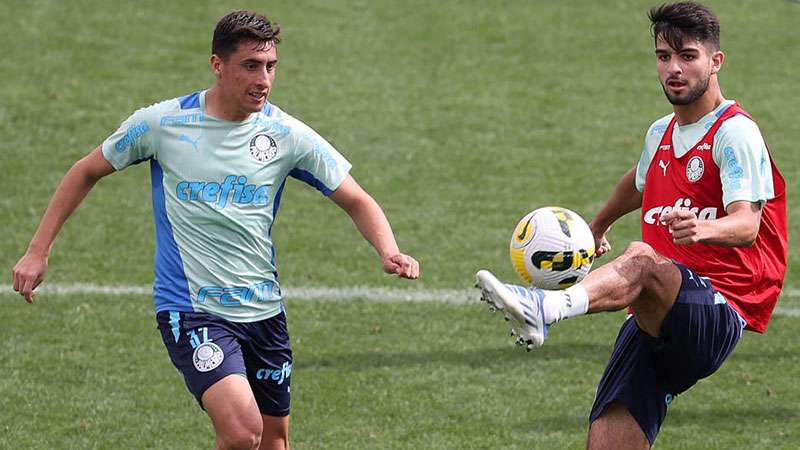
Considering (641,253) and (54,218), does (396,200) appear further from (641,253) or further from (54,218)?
(641,253)

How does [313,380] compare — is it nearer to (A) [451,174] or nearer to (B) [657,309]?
(B) [657,309]

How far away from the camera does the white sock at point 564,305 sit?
Answer: 581 cm

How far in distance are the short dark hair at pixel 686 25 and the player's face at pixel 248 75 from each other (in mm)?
1839

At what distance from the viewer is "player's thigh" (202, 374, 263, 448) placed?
625 cm

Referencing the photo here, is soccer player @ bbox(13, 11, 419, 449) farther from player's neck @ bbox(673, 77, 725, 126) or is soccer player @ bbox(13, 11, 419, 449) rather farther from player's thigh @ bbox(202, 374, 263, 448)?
player's neck @ bbox(673, 77, 725, 126)

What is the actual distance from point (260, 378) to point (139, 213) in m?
6.48

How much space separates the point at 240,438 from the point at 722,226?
232 centimetres

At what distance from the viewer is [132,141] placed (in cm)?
670

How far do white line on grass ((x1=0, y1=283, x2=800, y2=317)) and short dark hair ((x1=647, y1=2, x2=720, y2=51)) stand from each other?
480 cm

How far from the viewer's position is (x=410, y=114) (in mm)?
15664

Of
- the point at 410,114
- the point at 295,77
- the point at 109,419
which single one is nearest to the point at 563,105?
the point at 410,114

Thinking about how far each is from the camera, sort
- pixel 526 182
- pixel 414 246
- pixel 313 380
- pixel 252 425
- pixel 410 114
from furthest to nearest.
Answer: pixel 410 114 → pixel 526 182 → pixel 414 246 → pixel 313 380 → pixel 252 425

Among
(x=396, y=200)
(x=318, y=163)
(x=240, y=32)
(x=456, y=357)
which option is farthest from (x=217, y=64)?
(x=396, y=200)

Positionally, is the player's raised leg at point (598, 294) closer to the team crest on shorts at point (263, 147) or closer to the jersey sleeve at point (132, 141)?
the team crest on shorts at point (263, 147)
